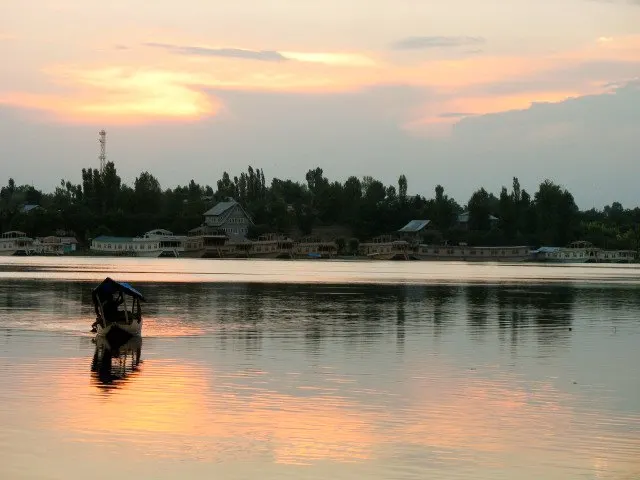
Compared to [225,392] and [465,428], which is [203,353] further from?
[465,428]

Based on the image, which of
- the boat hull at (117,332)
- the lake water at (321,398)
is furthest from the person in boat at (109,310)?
the lake water at (321,398)

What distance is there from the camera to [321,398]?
33.2 m

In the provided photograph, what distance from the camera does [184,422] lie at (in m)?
28.6

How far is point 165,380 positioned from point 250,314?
107 ft

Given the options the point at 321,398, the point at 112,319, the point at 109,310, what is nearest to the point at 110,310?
the point at 109,310

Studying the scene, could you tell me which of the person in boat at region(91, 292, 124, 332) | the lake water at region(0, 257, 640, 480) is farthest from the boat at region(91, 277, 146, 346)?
the lake water at region(0, 257, 640, 480)

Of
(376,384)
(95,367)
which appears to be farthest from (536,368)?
(95,367)

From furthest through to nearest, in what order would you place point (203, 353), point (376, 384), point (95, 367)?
point (203, 353)
point (95, 367)
point (376, 384)

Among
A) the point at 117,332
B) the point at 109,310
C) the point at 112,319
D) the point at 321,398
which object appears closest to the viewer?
the point at 321,398

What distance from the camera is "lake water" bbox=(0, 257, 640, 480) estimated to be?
24500 mm

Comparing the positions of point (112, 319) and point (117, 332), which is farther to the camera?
point (112, 319)

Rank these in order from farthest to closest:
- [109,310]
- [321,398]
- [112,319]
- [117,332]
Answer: [109,310] < [112,319] < [117,332] < [321,398]

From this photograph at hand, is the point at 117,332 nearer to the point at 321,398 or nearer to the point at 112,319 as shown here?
the point at 112,319

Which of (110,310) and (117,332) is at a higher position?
(110,310)
